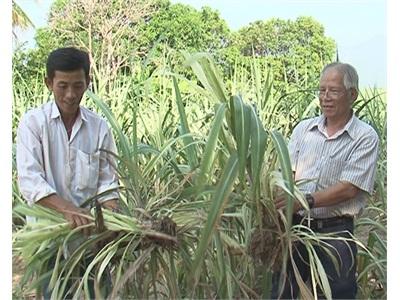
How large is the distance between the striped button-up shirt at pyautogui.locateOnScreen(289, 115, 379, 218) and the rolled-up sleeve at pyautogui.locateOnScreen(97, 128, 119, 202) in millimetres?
524

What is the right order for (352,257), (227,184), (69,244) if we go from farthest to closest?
(352,257), (69,244), (227,184)

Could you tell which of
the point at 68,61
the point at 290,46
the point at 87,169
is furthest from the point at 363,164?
the point at 68,61

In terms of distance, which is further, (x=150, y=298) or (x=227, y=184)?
(x=150, y=298)

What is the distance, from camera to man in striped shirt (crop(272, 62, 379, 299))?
5.87ft

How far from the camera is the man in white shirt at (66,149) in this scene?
167 cm

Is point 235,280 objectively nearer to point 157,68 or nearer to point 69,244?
point 69,244

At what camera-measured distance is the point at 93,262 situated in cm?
169

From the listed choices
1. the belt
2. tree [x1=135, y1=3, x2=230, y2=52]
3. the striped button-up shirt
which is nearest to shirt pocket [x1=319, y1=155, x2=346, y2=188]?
the striped button-up shirt

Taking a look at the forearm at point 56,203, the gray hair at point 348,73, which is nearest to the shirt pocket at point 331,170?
the gray hair at point 348,73

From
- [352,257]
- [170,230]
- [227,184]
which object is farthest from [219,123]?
Result: [352,257]

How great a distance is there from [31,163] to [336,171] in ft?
2.78

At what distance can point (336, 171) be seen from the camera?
1808 millimetres

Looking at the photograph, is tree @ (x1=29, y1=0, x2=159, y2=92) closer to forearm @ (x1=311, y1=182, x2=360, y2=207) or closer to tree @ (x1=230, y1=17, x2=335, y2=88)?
tree @ (x1=230, y1=17, x2=335, y2=88)

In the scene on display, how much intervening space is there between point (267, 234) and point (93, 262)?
1.62 ft
